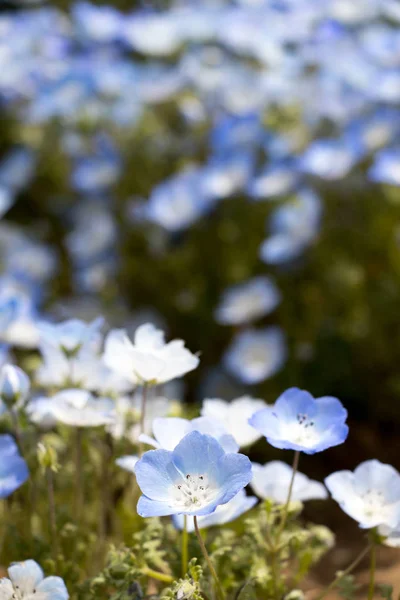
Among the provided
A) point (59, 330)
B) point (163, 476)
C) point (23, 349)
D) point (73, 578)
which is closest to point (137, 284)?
point (23, 349)

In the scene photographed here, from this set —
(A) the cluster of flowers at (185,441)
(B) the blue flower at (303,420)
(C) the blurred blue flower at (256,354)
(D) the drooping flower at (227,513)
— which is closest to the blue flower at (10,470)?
(A) the cluster of flowers at (185,441)

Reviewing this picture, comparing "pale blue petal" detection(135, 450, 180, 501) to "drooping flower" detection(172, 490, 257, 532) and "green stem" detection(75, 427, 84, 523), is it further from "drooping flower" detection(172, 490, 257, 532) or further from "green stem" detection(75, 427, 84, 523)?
"green stem" detection(75, 427, 84, 523)

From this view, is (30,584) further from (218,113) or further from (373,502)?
(218,113)

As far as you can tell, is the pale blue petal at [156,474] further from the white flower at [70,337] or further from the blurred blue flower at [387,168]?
the blurred blue flower at [387,168]

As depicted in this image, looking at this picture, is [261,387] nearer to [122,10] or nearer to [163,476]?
[163,476]

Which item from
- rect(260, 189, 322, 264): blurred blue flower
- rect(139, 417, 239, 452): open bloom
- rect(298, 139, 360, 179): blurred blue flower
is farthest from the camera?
rect(298, 139, 360, 179): blurred blue flower

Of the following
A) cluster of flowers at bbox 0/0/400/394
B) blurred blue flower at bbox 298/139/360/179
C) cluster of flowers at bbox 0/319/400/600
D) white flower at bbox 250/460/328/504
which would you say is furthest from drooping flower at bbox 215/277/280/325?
white flower at bbox 250/460/328/504
